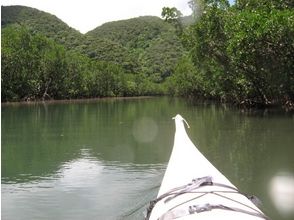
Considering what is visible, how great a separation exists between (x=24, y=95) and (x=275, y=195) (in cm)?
5630

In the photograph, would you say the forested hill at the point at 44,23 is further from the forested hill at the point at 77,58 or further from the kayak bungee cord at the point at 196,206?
the kayak bungee cord at the point at 196,206

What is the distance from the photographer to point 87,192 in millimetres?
9859

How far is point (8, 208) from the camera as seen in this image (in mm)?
8625

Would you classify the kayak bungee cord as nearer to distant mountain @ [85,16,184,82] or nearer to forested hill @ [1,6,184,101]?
forested hill @ [1,6,184,101]

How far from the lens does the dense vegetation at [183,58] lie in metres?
27.3

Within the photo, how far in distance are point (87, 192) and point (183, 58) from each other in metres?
72.3

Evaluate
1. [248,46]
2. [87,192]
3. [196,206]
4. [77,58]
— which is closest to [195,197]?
[196,206]

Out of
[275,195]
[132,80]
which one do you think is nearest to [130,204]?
[275,195]

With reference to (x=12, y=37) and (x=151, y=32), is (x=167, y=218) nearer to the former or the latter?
(x=12, y=37)

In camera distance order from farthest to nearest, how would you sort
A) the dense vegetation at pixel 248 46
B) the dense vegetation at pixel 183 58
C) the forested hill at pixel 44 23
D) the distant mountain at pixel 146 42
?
1. the distant mountain at pixel 146 42
2. the forested hill at pixel 44 23
3. the dense vegetation at pixel 183 58
4. the dense vegetation at pixel 248 46

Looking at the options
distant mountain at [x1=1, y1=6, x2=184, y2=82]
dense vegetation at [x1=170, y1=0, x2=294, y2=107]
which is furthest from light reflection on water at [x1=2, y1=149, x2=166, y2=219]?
distant mountain at [x1=1, y1=6, x2=184, y2=82]

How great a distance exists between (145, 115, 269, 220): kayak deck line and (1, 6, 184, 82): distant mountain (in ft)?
334

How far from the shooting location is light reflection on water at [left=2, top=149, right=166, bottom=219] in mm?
8305

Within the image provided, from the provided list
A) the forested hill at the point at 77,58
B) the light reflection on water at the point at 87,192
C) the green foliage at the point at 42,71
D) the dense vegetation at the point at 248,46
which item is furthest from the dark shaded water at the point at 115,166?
the green foliage at the point at 42,71
